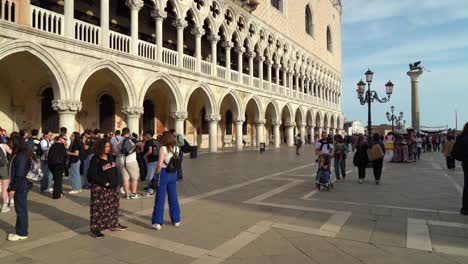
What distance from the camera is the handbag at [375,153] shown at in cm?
865

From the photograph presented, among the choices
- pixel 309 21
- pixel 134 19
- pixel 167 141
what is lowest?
pixel 167 141

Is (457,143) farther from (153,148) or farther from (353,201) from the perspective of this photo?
(153,148)

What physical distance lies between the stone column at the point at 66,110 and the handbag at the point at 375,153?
1117 cm

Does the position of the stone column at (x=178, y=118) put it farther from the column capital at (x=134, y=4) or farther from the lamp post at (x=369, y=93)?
the lamp post at (x=369, y=93)

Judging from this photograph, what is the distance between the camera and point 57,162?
7000 millimetres

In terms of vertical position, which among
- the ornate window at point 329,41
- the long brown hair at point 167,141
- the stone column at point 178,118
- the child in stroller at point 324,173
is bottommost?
the child in stroller at point 324,173

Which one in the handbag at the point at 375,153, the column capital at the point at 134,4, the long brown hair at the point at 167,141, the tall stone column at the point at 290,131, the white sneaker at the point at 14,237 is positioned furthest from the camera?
the tall stone column at the point at 290,131

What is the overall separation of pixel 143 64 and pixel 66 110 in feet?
15.4

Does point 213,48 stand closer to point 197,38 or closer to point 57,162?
point 197,38

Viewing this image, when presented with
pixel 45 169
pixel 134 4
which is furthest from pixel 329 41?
pixel 45 169

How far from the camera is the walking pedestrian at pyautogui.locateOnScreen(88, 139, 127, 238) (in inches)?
171

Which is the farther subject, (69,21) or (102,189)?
(69,21)

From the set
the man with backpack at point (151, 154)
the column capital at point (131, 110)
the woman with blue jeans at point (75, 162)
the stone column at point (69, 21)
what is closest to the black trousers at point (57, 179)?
the woman with blue jeans at point (75, 162)

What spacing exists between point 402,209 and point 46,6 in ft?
55.2
